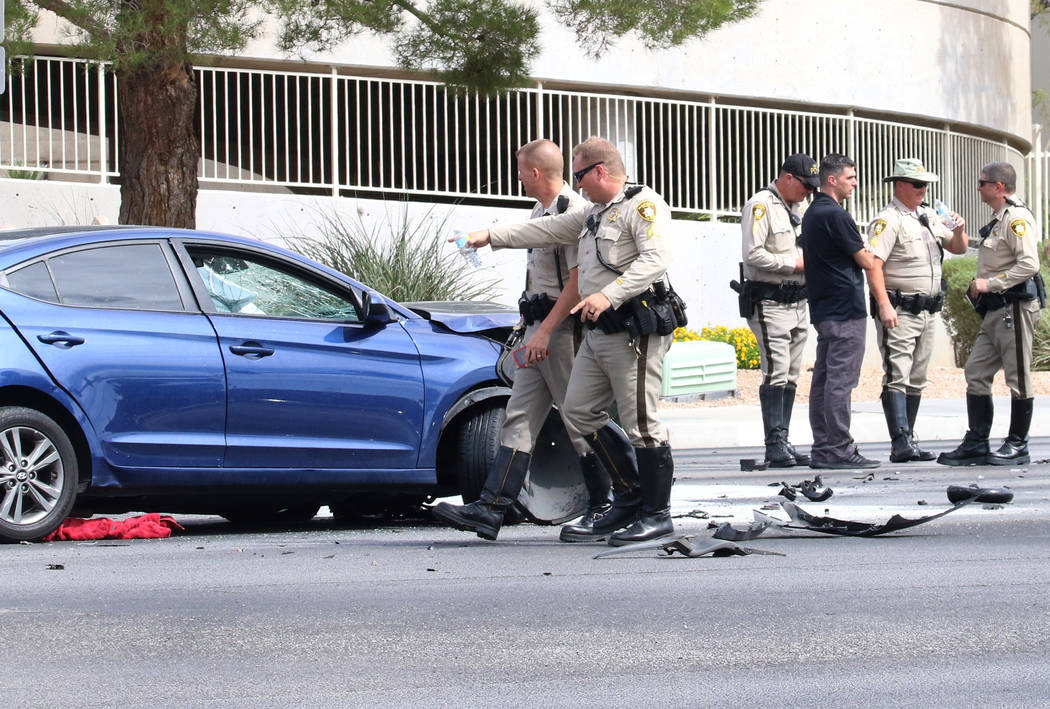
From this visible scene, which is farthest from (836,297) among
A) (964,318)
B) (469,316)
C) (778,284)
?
(964,318)

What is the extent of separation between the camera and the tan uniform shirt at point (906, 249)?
37.8 ft

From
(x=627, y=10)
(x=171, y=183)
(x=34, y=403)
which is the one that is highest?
(x=627, y=10)

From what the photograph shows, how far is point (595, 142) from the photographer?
7.61m

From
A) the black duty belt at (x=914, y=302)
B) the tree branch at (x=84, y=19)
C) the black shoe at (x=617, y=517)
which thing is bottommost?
the black shoe at (x=617, y=517)

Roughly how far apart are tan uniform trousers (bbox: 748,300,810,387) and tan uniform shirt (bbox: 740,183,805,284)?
19cm

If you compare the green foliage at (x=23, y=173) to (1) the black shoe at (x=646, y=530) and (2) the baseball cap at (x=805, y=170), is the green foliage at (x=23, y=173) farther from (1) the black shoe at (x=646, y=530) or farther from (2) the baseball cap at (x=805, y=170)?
(1) the black shoe at (x=646, y=530)

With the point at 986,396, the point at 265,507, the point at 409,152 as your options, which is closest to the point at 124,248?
the point at 265,507

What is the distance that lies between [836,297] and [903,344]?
749mm

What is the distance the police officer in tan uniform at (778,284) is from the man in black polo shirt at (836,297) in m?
0.14

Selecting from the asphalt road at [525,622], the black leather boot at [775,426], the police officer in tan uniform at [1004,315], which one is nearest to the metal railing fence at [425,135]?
the black leather boot at [775,426]

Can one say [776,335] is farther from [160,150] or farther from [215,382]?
[160,150]

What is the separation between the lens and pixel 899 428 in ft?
37.8

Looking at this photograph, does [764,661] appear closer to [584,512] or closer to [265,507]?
[584,512]

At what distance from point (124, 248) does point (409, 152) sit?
516 inches
